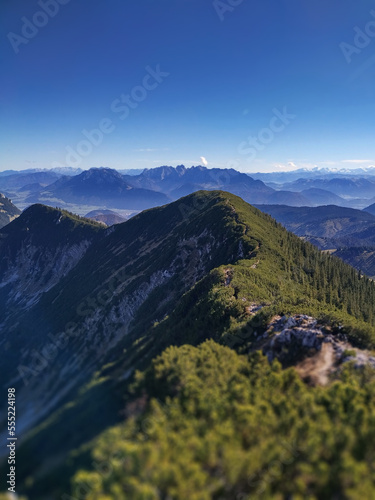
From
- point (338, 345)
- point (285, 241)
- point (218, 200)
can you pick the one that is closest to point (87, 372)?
point (338, 345)

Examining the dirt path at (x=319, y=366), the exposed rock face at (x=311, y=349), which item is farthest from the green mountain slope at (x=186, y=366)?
the dirt path at (x=319, y=366)

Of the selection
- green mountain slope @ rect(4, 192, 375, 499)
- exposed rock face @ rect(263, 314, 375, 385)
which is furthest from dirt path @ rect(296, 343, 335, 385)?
green mountain slope @ rect(4, 192, 375, 499)

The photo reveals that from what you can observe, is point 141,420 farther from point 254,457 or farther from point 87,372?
point 87,372

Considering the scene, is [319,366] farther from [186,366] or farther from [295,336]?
[186,366]

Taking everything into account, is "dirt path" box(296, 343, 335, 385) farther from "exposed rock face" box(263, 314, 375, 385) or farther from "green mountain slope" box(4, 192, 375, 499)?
"green mountain slope" box(4, 192, 375, 499)

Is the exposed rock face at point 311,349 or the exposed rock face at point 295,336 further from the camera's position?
the exposed rock face at point 295,336

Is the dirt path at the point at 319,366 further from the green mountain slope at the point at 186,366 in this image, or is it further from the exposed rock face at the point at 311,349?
the green mountain slope at the point at 186,366

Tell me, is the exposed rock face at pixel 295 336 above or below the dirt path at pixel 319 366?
above

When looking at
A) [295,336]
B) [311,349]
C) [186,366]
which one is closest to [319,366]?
[311,349]
